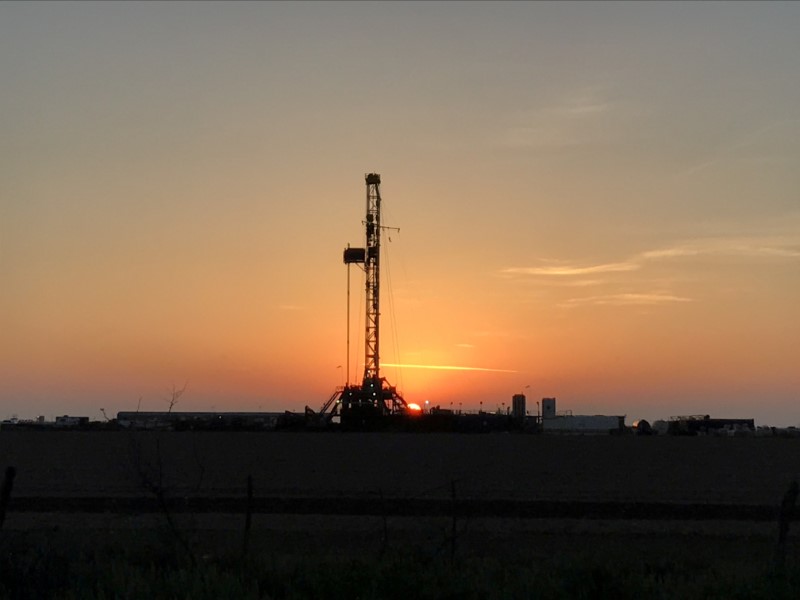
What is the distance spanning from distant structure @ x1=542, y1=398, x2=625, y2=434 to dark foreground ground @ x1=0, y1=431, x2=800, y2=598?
112096 mm

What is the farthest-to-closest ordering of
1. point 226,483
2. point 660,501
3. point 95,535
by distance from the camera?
point 226,483, point 660,501, point 95,535

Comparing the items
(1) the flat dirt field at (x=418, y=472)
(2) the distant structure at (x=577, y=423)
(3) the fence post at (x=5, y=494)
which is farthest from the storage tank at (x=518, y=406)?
(3) the fence post at (x=5, y=494)

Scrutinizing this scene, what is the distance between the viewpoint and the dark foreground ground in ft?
36.1

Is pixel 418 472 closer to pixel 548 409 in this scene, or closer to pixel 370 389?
pixel 370 389

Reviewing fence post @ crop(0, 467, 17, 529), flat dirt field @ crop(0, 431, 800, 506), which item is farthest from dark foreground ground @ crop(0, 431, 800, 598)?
fence post @ crop(0, 467, 17, 529)

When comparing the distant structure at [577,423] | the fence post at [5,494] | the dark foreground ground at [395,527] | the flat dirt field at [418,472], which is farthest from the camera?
the distant structure at [577,423]

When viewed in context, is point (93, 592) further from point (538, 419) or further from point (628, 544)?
point (538, 419)

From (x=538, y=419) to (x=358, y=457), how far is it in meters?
115

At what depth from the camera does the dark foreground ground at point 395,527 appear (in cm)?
1100

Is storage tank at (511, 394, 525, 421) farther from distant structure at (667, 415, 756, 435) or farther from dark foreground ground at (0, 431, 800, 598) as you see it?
dark foreground ground at (0, 431, 800, 598)

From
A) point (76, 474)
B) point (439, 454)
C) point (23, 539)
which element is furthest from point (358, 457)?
point (23, 539)

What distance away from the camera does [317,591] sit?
35.5ft

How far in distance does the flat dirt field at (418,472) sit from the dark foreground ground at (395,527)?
0.19 metres

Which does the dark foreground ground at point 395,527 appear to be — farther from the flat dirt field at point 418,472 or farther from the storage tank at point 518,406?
the storage tank at point 518,406
